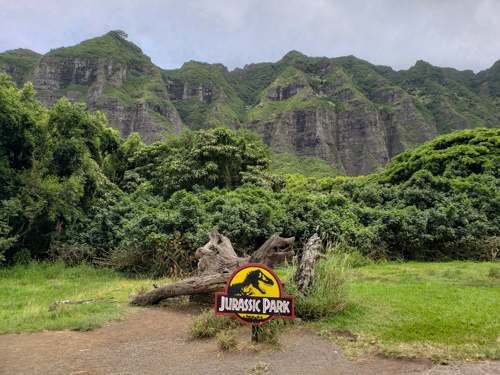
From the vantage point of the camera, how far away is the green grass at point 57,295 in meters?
5.63

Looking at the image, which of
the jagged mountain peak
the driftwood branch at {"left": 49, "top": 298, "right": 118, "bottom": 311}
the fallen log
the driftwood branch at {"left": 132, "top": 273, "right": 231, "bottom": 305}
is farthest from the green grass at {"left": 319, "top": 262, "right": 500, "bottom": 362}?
the jagged mountain peak

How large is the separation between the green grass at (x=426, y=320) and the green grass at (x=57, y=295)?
4.63m

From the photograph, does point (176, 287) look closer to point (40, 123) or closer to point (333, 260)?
point (333, 260)

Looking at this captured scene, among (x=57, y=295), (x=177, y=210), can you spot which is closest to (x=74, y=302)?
(x=57, y=295)

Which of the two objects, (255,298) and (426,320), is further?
(426,320)

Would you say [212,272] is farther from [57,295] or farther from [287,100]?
[287,100]

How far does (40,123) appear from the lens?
530 inches

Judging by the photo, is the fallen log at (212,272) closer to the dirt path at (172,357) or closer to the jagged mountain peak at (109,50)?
the dirt path at (172,357)

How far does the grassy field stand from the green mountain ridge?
76578 mm

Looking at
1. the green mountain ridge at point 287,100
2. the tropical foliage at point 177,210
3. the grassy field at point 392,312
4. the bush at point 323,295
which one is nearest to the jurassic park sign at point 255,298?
the grassy field at point 392,312

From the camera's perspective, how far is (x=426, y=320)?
4.83 m

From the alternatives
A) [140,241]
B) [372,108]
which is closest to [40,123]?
[140,241]

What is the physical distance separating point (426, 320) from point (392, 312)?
0.66 metres

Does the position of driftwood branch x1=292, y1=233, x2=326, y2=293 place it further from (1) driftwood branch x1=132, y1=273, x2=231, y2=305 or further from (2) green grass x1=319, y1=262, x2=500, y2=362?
(1) driftwood branch x1=132, y1=273, x2=231, y2=305
